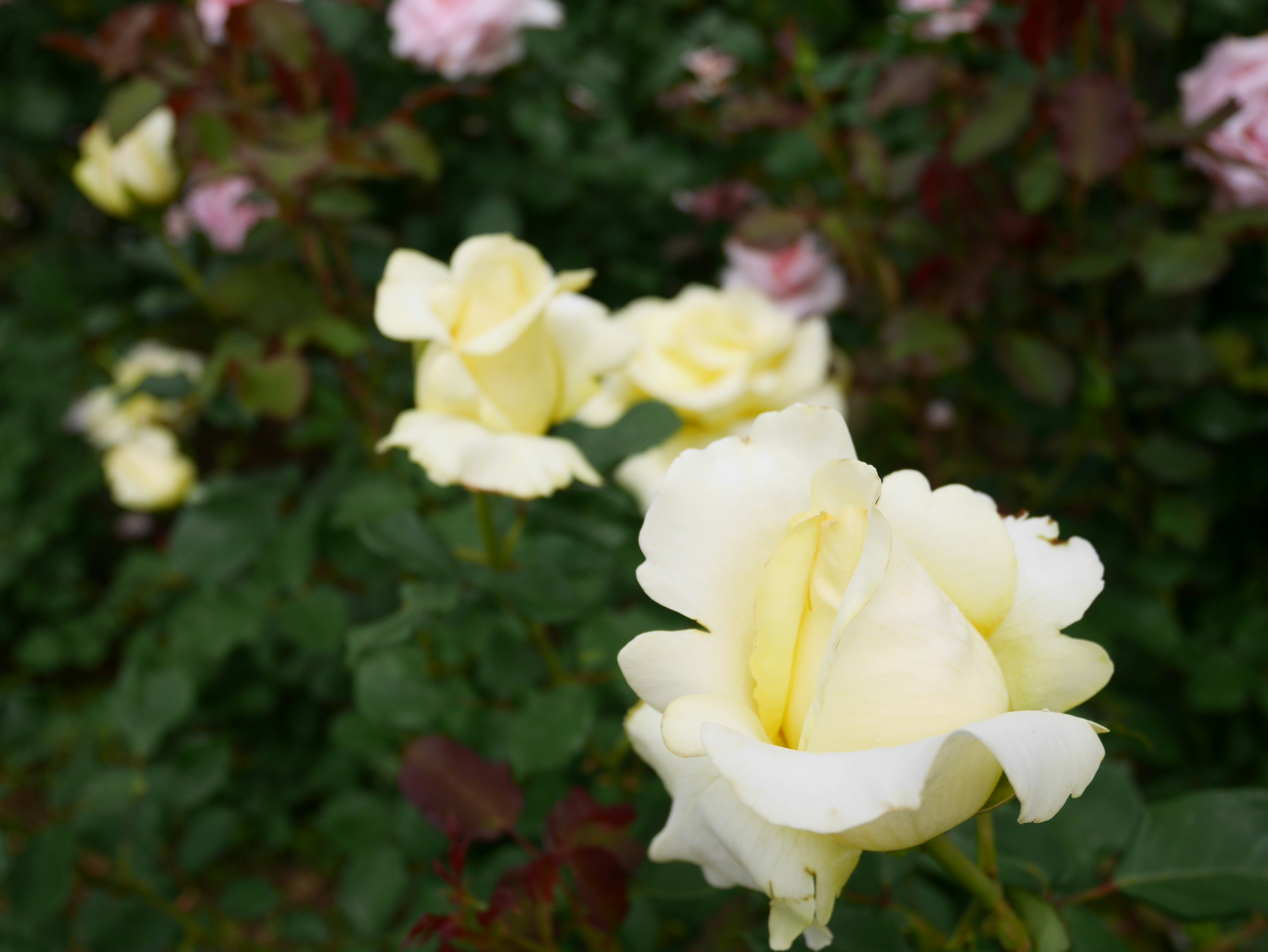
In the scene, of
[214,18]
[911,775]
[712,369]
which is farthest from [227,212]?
[911,775]

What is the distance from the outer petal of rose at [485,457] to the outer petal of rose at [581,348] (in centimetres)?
6

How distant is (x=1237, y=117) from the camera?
987 millimetres

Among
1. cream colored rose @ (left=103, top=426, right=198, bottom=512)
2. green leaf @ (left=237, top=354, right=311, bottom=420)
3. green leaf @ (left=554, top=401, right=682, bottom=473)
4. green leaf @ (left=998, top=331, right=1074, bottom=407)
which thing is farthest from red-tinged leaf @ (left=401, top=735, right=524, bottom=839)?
cream colored rose @ (left=103, top=426, right=198, bottom=512)

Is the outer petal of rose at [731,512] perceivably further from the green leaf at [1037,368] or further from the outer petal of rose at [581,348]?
the green leaf at [1037,368]

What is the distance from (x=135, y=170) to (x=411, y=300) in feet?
2.88

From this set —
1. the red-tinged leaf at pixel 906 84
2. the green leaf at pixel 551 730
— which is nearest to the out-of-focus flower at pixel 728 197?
the red-tinged leaf at pixel 906 84

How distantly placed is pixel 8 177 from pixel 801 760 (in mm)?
2884

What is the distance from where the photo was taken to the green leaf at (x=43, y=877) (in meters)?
0.84

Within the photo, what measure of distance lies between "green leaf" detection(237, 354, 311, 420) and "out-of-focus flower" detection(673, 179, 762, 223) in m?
0.82

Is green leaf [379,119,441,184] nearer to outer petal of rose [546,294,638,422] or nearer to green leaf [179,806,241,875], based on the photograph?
outer petal of rose [546,294,638,422]

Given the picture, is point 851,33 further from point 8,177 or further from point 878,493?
point 8,177

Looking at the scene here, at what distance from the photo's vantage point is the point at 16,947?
33.2 inches

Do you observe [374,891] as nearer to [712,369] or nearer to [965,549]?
[712,369]

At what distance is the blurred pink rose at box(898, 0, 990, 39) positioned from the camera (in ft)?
3.89
